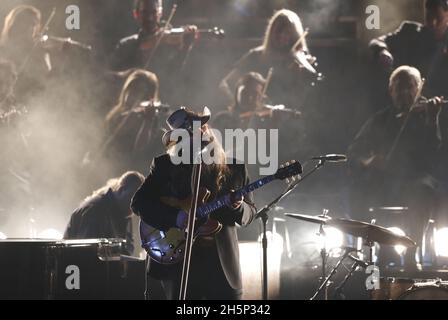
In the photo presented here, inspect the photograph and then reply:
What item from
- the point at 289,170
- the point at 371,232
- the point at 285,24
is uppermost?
the point at 285,24

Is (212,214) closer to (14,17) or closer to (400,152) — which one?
(400,152)

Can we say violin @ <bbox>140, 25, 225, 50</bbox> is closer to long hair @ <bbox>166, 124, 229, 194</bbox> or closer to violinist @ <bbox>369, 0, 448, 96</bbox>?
violinist @ <bbox>369, 0, 448, 96</bbox>

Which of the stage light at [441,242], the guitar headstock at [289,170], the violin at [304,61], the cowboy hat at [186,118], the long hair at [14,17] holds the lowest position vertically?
the stage light at [441,242]

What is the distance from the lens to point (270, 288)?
7.45 m

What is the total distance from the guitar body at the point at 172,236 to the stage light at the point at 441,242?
384cm

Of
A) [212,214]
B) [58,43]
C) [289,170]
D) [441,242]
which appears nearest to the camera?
[212,214]

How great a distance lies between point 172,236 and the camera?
15.3ft

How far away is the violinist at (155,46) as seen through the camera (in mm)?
8586

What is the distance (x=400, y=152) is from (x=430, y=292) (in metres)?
2.63

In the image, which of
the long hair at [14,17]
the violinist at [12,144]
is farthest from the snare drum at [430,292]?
the long hair at [14,17]

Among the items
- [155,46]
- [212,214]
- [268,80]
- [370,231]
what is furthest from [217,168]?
[155,46]

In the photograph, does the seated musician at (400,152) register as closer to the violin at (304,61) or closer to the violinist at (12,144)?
the violin at (304,61)

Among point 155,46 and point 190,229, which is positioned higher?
point 155,46

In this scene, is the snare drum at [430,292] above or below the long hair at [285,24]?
below
